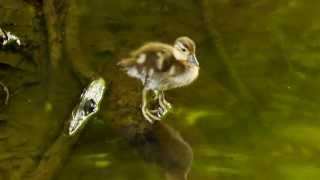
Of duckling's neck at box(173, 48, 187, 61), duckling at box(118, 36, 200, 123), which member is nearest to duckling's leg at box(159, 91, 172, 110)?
duckling at box(118, 36, 200, 123)

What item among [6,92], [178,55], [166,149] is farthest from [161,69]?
[6,92]

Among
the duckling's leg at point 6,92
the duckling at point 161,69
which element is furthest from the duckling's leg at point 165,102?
the duckling's leg at point 6,92

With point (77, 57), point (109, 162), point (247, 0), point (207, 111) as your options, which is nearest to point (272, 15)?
point (247, 0)

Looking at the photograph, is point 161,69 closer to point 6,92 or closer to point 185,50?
point 185,50

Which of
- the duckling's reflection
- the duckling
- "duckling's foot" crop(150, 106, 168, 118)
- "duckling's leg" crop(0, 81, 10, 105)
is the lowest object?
the duckling's reflection

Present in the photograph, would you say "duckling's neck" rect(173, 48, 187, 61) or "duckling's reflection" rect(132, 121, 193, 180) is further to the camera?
"duckling's neck" rect(173, 48, 187, 61)

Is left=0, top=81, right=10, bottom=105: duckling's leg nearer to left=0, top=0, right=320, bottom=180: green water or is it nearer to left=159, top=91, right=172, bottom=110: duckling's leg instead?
left=0, top=0, right=320, bottom=180: green water

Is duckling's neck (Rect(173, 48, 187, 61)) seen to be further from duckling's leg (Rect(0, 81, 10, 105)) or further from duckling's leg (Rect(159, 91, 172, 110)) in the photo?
duckling's leg (Rect(0, 81, 10, 105))

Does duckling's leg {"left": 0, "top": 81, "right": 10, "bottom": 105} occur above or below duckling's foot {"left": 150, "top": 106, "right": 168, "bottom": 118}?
above
